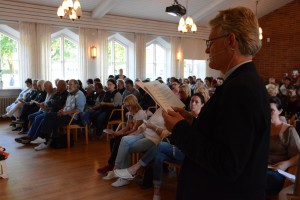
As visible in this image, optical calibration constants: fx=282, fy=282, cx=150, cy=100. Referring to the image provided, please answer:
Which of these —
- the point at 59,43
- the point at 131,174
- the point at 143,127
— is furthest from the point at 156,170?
the point at 59,43

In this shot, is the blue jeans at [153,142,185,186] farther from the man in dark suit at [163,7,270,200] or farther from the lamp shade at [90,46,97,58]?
the lamp shade at [90,46,97,58]

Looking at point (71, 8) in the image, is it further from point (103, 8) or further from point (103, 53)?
point (103, 53)

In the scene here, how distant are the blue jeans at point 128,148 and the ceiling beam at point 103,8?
553cm

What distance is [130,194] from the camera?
3.13m

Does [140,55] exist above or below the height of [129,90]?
above

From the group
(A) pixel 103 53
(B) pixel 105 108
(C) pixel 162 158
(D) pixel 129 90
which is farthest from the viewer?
(A) pixel 103 53

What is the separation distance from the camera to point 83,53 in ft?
29.6

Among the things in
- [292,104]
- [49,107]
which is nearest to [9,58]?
[49,107]

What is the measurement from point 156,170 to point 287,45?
32.5ft

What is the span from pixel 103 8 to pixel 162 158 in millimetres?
6404

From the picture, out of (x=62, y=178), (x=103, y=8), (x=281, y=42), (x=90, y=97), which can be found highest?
(x=103, y=8)

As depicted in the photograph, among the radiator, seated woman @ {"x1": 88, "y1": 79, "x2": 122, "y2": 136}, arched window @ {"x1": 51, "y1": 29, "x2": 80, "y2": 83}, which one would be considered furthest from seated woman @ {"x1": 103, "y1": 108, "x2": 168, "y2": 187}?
arched window @ {"x1": 51, "y1": 29, "x2": 80, "y2": 83}

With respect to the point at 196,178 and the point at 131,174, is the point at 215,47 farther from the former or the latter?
the point at 131,174

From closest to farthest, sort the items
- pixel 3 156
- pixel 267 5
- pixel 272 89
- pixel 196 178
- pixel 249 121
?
1. pixel 249 121
2. pixel 196 178
3. pixel 3 156
4. pixel 272 89
5. pixel 267 5
